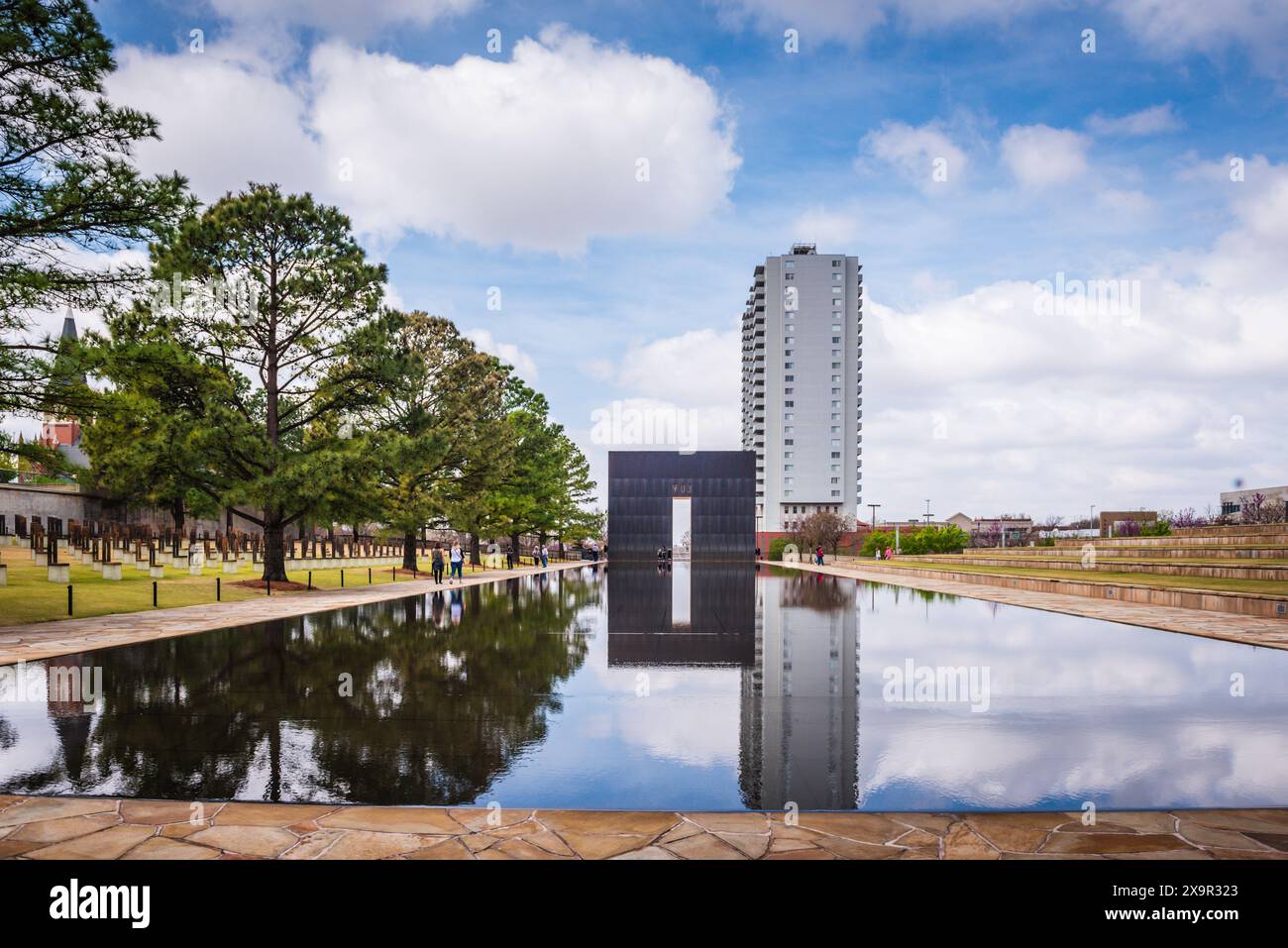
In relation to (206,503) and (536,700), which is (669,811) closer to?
(536,700)

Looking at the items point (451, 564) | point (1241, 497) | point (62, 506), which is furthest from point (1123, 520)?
point (62, 506)

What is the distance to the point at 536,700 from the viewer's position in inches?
348

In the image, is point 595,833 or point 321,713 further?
point 321,713

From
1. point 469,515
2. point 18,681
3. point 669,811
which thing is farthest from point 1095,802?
point 469,515

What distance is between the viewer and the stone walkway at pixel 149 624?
516 inches

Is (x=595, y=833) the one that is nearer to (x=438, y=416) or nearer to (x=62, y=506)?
(x=438, y=416)

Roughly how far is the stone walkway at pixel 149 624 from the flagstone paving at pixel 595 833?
938 centimetres

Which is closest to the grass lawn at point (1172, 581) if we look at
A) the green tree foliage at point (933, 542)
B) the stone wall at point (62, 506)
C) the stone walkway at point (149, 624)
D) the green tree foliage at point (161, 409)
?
the stone walkway at point (149, 624)

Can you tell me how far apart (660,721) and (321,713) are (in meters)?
3.75

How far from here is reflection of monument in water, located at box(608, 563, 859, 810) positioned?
6008 millimetres

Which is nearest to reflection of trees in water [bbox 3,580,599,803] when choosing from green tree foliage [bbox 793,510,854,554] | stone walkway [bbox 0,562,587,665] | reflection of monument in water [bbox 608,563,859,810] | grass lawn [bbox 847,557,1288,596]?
stone walkway [bbox 0,562,587,665]

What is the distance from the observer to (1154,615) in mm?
19078

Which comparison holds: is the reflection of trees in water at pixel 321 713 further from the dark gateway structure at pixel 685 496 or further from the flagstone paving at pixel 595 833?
the dark gateway structure at pixel 685 496

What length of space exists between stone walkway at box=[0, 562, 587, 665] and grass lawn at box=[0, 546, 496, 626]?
981mm
